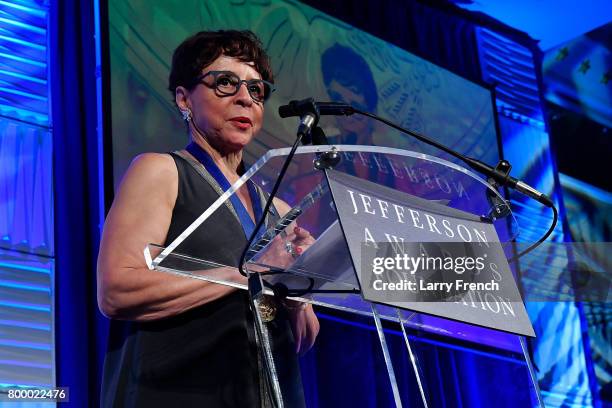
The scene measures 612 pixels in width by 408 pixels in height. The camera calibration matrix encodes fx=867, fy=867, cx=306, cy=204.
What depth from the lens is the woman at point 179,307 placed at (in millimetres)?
1454

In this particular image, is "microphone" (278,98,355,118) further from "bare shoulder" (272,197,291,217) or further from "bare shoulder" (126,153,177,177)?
"bare shoulder" (126,153,177,177)

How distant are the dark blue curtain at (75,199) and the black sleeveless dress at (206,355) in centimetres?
90

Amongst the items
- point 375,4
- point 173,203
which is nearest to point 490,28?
point 375,4

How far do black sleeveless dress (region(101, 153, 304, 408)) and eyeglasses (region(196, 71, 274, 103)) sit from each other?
343 millimetres

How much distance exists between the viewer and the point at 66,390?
2354 mm

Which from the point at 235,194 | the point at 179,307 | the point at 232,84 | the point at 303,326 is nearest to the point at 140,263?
the point at 179,307

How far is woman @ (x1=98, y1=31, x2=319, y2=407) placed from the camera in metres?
1.45

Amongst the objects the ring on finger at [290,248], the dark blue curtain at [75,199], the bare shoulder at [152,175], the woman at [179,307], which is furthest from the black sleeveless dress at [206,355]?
the dark blue curtain at [75,199]

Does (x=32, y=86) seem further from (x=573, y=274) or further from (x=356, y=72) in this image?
(x=573, y=274)

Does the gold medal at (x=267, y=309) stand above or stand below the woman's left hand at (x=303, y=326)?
below

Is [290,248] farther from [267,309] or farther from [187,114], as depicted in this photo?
[187,114]

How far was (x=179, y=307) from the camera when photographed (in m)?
1.46

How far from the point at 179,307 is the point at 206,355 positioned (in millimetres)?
101

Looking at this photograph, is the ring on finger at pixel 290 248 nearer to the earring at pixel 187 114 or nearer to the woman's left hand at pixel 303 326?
the woman's left hand at pixel 303 326
